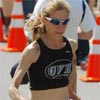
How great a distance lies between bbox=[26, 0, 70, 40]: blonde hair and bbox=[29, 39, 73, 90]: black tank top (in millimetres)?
76

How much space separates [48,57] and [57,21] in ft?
0.83

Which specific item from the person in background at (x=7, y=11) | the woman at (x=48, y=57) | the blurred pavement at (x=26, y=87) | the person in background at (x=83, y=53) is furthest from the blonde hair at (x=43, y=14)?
the person in background at (x=7, y=11)

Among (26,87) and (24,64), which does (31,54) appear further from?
(26,87)

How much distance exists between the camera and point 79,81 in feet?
25.2

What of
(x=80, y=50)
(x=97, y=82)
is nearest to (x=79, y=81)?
(x=97, y=82)

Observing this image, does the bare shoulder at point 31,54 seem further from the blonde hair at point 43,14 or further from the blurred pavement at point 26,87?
the blurred pavement at point 26,87

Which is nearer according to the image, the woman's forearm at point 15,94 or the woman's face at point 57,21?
the woman's forearm at point 15,94

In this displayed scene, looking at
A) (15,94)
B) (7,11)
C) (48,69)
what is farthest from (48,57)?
(7,11)

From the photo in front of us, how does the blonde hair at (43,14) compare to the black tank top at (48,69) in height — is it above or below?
above

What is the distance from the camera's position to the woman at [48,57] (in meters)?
3.54

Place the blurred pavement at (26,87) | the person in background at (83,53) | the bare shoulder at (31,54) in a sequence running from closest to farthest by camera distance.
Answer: the bare shoulder at (31,54) → the blurred pavement at (26,87) → the person in background at (83,53)

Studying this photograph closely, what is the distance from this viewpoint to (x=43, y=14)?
11.9 ft

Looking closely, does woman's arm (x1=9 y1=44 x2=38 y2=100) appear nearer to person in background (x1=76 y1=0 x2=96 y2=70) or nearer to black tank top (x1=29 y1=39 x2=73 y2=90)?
black tank top (x1=29 y1=39 x2=73 y2=90)

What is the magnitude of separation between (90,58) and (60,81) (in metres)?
4.21
